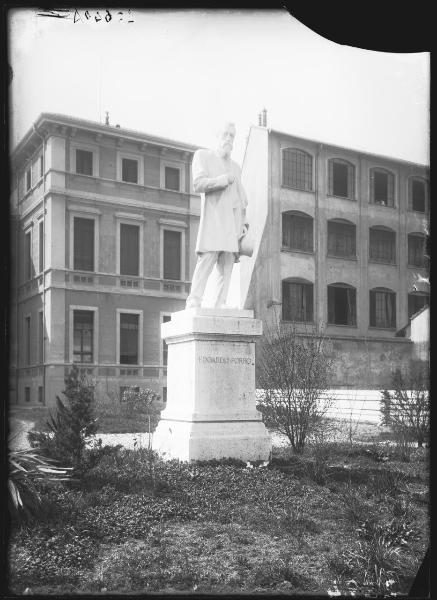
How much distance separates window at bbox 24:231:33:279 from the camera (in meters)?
10.1

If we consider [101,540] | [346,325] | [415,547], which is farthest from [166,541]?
[346,325]

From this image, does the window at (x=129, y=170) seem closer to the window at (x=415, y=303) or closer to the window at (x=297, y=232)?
the window at (x=297, y=232)

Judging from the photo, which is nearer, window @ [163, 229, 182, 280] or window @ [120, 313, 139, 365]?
window @ [120, 313, 139, 365]

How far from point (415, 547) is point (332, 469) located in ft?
9.92

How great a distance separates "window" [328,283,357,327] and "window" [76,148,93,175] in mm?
10224

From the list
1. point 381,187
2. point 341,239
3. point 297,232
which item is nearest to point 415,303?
point 341,239

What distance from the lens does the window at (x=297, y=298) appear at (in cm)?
2059

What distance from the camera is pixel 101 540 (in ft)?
18.0

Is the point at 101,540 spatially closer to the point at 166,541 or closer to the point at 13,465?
the point at 166,541

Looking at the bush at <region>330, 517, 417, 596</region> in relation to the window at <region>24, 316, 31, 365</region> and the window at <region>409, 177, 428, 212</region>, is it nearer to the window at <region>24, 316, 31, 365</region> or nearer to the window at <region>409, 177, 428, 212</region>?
the window at <region>24, 316, 31, 365</region>

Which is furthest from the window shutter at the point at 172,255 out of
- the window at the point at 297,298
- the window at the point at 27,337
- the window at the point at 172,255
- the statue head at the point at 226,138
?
the window at the point at 297,298

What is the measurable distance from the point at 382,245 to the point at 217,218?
13017mm

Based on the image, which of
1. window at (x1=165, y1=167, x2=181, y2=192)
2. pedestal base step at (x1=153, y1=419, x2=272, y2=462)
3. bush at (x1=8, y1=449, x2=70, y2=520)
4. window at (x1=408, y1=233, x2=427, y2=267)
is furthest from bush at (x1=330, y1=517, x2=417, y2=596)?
window at (x1=408, y1=233, x2=427, y2=267)

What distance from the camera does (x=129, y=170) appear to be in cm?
1340
